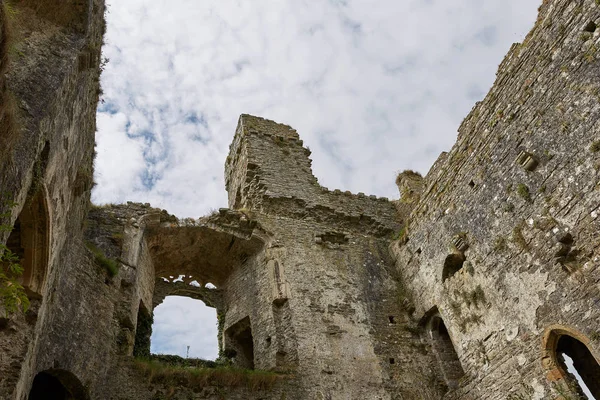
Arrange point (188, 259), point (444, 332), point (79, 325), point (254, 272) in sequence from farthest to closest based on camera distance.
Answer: point (188, 259) < point (254, 272) < point (444, 332) < point (79, 325)

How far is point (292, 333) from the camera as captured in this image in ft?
31.3

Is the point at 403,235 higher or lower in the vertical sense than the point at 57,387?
higher

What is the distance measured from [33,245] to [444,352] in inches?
302

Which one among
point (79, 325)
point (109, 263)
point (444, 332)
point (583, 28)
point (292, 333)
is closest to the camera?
point (583, 28)

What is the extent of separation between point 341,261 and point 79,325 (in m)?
5.64

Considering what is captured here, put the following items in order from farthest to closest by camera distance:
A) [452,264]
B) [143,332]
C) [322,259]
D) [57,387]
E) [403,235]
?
[403,235] < [322,259] < [143,332] < [452,264] < [57,387]

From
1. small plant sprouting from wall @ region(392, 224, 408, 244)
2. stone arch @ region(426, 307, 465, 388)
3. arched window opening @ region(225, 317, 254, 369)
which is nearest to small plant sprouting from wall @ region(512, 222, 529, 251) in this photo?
stone arch @ region(426, 307, 465, 388)

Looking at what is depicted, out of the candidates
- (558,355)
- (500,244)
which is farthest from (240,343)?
(558,355)

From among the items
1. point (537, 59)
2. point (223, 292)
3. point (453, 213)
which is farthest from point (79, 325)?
point (537, 59)

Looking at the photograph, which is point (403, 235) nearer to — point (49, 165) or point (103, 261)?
point (103, 261)

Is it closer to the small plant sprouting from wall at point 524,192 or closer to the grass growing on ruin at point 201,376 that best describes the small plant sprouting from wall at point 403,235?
the small plant sprouting from wall at point 524,192

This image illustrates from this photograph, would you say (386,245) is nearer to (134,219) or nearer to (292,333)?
(292,333)

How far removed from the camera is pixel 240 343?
11.3 meters

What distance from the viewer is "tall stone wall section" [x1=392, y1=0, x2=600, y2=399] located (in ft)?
22.4
